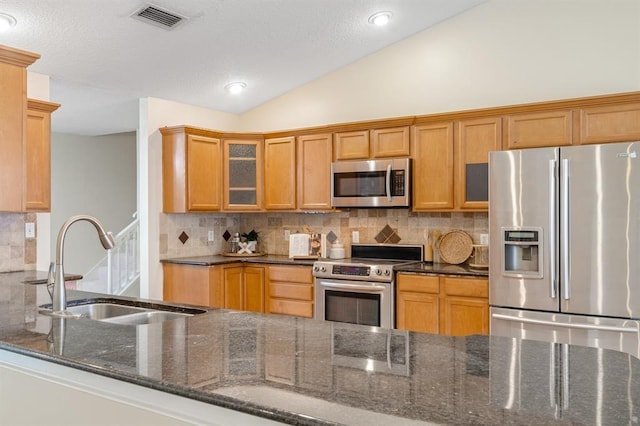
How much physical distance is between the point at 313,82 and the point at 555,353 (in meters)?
4.43

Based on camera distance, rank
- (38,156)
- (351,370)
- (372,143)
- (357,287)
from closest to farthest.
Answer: (351,370), (38,156), (357,287), (372,143)

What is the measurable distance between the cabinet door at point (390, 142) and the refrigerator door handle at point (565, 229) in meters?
1.43

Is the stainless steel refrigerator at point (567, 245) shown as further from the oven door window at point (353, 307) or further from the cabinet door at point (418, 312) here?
the oven door window at point (353, 307)

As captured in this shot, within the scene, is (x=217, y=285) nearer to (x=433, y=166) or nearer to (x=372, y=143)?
(x=372, y=143)

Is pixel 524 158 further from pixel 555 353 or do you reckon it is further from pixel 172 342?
pixel 172 342

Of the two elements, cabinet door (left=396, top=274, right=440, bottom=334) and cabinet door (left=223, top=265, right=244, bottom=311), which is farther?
cabinet door (left=223, top=265, right=244, bottom=311)

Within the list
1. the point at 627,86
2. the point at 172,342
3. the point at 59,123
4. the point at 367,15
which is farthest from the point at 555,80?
the point at 59,123

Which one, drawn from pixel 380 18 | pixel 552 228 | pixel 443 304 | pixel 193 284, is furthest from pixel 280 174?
pixel 552 228

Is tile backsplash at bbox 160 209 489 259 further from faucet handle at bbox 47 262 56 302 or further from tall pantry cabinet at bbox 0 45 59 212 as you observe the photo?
faucet handle at bbox 47 262 56 302

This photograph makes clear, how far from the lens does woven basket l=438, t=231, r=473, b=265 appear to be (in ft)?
14.6

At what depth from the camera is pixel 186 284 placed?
16.1 ft

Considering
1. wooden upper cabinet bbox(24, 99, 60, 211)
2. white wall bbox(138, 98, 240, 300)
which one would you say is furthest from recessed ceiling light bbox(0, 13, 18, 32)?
white wall bbox(138, 98, 240, 300)

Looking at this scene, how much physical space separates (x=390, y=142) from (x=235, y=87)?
1.74 m

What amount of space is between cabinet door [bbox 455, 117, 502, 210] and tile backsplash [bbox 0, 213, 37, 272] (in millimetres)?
3451
